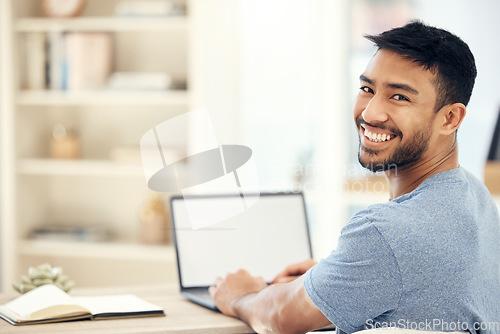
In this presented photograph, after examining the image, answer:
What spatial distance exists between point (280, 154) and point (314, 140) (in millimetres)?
202

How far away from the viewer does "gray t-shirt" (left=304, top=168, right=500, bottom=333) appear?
1.21 m

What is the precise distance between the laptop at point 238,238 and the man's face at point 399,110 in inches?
18.9

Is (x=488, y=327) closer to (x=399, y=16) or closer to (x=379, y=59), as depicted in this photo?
(x=379, y=59)

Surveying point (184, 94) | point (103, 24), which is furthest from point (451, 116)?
point (103, 24)

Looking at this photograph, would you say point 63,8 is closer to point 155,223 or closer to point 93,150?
point 93,150

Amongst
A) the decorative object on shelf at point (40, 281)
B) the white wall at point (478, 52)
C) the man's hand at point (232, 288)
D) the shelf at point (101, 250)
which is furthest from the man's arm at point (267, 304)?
the white wall at point (478, 52)

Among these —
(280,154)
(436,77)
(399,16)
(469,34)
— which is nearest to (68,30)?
(280,154)

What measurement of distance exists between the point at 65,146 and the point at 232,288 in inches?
85.7

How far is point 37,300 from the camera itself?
155 centimetres

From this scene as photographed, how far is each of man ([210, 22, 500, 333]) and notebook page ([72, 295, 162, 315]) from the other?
256 mm

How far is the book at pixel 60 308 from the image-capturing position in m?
1.49

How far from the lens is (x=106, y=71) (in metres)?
3.42

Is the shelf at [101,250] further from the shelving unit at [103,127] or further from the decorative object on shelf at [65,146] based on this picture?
the decorative object on shelf at [65,146]

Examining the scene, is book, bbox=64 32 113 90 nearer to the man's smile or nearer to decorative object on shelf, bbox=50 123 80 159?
decorative object on shelf, bbox=50 123 80 159
